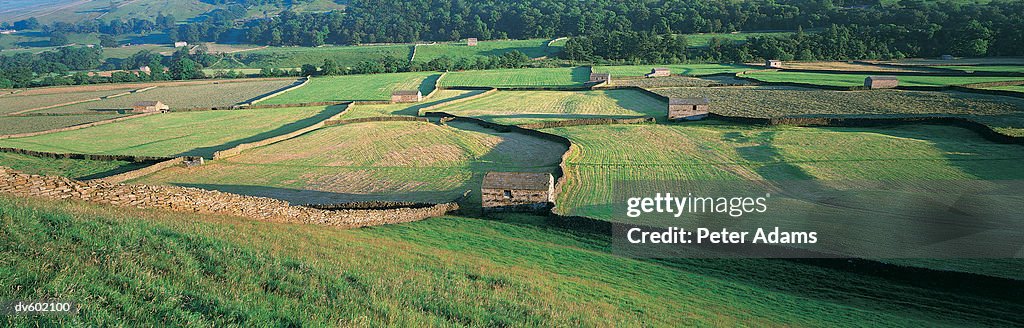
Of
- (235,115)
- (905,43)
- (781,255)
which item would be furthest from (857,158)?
(905,43)

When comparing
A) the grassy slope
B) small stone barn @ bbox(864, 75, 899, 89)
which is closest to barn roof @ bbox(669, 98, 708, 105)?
small stone barn @ bbox(864, 75, 899, 89)

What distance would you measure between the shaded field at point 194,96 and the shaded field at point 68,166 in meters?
24.6

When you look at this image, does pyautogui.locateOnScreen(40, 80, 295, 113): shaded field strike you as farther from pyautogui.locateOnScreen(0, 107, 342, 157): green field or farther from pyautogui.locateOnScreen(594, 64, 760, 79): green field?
pyautogui.locateOnScreen(594, 64, 760, 79): green field

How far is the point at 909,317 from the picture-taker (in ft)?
41.9

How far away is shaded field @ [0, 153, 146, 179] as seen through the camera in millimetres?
31656

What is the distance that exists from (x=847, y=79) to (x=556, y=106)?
34.8 m

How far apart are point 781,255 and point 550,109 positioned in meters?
35.5

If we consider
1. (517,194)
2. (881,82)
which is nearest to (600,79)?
(881,82)

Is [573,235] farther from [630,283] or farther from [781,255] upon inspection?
[781,255]

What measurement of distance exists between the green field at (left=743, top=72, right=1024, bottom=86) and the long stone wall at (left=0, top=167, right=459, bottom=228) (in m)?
53.3

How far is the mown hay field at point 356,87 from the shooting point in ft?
214

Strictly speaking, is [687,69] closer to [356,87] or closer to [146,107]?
[356,87]

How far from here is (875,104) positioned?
4350 cm

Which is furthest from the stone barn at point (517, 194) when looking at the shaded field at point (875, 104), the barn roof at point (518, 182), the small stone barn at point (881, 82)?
the small stone barn at point (881, 82)
